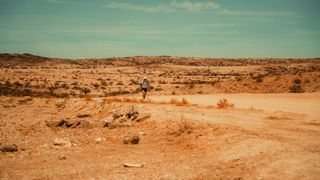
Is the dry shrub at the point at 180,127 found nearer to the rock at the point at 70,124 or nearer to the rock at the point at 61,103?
the rock at the point at 70,124

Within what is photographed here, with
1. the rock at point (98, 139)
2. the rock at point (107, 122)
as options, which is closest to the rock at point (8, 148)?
the rock at point (98, 139)

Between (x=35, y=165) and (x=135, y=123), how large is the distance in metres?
7.88

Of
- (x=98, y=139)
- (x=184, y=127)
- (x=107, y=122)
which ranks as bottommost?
(x=98, y=139)

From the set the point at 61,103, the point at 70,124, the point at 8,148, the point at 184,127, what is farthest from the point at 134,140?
the point at 61,103

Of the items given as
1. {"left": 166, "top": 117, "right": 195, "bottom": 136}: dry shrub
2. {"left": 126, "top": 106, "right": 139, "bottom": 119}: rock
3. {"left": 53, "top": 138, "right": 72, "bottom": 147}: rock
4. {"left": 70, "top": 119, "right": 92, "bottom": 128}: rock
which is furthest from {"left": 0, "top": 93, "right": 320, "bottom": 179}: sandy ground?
{"left": 126, "top": 106, "right": 139, "bottom": 119}: rock

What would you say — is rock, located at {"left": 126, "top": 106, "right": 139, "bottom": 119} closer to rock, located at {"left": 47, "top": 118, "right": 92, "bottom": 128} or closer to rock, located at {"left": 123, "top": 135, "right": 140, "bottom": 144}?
rock, located at {"left": 47, "top": 118, "right": 92, "bottom": 128}

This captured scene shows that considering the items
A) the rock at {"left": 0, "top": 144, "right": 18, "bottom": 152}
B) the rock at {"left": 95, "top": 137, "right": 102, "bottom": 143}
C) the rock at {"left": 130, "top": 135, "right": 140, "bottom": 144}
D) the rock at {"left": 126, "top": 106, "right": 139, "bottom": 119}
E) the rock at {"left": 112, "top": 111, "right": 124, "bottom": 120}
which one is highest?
the rock at {"left": 126, "top": 106, "right": 139, "bottom": 119}

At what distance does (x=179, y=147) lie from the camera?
53.9ft

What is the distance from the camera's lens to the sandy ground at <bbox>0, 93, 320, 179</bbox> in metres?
12.6

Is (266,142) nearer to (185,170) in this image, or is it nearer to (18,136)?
(185,170)

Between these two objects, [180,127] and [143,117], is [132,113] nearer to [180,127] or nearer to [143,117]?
[143,117]

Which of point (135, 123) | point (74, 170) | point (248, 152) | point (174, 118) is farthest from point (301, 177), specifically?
point (135, 123)

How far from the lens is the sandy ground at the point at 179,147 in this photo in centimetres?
1259

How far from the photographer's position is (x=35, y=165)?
→ 46.4 ft
